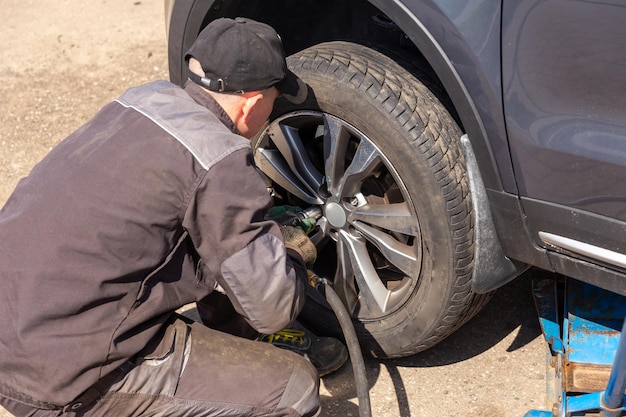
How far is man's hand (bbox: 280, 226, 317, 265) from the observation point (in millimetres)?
2666

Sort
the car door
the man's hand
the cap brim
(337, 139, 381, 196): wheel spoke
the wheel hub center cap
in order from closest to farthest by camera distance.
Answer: the car door, the cap brim, the man's hand, (337, 139, 381, 196): wheel spoke, the wheel hub center cap

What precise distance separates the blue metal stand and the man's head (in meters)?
1.30

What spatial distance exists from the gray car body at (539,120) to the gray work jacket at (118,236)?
2.18 feet

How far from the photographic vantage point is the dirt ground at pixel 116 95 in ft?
9.88

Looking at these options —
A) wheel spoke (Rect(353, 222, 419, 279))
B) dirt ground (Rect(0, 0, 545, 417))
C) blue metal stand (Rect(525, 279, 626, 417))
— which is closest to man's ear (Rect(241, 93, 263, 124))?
wheel spoke (Rect(353, 222, 419, 279))

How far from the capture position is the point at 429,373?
312 centimetres

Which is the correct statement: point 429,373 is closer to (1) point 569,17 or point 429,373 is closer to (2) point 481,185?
(2) point 481,185

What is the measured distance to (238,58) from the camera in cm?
238

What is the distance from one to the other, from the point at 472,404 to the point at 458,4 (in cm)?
140

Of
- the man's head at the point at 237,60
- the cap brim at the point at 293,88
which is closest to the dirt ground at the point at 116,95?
the cap brim at the point at 293,88

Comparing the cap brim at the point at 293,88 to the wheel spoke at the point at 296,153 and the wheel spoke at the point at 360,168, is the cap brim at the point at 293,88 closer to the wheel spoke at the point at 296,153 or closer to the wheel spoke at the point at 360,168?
the wheel spoke at the point at 360,168

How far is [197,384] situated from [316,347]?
2.40 ft

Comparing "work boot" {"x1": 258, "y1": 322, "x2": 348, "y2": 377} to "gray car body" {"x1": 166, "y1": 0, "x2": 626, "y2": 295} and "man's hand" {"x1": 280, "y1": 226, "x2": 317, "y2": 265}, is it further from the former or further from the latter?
"gray car body" {"x1": 166, "y1": 0, "x2": 626, "y2": 295}

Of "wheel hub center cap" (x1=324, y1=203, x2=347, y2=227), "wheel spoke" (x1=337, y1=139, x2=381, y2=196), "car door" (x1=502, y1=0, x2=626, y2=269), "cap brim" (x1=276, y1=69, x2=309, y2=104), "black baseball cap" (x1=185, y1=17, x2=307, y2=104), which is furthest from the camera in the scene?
"wheel hub center cap" (x1=324, y1=203, x2=347, y2=227)
